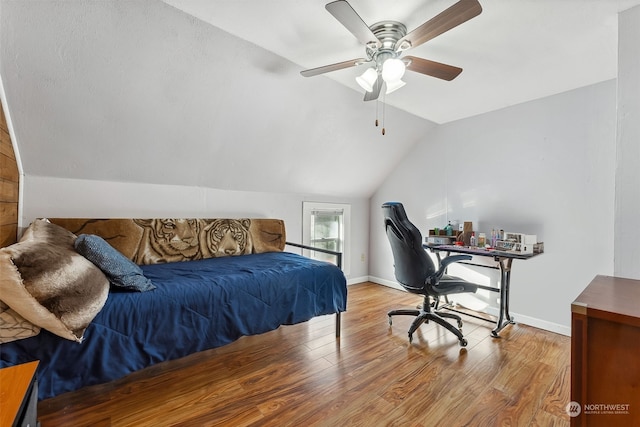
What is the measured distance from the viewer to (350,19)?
136 cm

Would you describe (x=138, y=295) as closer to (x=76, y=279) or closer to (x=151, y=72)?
(x=76, y=279)

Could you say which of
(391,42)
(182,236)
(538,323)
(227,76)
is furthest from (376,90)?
(538,323)

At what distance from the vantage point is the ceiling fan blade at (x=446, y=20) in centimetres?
121

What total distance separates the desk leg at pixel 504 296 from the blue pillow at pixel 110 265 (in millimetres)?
2758

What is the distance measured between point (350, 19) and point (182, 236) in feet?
7.38

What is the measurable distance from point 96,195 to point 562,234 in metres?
4.12

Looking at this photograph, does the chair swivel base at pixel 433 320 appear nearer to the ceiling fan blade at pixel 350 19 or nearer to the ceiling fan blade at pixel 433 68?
the ceiling fan blade at pixel 433 68

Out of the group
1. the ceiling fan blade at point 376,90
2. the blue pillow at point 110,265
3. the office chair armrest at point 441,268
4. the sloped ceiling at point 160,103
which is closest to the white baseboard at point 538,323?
the office chair armrest at point 441,268

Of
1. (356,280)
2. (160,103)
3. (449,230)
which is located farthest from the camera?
(356,280)

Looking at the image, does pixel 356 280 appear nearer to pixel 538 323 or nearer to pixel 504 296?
pixel 504 296

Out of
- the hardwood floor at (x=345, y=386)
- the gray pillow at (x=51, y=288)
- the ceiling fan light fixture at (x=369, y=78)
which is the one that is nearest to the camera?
the gray pillow at (x=51, y=288)

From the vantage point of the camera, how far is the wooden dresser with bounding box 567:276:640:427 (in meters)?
0.85

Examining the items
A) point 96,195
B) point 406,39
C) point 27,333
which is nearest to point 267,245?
point 96,195
